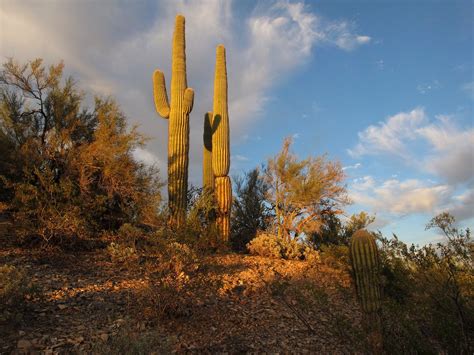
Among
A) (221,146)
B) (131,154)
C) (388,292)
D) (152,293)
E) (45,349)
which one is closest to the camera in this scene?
(45,349)

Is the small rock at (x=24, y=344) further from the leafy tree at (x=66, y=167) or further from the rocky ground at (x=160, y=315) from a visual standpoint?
the leafy tree at (x=66, y=167)

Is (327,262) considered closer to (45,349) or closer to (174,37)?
(45,349)

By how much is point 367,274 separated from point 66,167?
7.49 meters

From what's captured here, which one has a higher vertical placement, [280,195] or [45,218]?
[280,195]

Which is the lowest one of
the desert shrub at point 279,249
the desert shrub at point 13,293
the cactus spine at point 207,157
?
the desert shrub at point 13,293

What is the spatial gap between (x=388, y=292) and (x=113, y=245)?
18.9ft

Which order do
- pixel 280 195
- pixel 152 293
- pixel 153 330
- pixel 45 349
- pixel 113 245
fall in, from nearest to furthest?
pixel 45 349, pixel 153 330, pixel 152 293, pixel 113 245, pixel 280 195

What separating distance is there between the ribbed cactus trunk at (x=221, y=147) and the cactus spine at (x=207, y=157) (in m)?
0.34

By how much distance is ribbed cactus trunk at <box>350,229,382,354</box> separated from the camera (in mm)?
5387

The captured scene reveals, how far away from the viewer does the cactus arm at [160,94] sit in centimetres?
1260

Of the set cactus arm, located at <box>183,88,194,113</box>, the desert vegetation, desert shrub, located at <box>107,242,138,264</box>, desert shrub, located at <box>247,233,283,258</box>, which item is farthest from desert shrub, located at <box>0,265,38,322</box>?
cactus arm, located at <box>183,88,194,113</box>

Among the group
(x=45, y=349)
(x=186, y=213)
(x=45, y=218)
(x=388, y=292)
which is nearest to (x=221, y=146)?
(x=186, y=213)

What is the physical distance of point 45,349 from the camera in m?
4.50

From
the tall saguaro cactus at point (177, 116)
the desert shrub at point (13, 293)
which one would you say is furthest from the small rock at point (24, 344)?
the tall saguaro cactus at point (177, 116)
